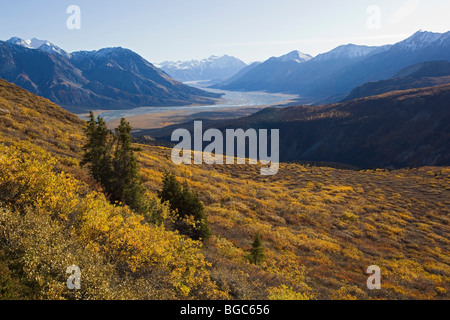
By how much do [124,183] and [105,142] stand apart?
2.93 meters

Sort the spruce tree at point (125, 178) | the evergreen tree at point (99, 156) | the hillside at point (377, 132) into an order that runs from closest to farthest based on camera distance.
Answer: the spruce tree at point (125, 178) < the evergreen tree at point (99, 156) < the hillside at point (377, 132)

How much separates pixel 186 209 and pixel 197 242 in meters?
4.30

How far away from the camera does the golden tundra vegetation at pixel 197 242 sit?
6398 millimetres

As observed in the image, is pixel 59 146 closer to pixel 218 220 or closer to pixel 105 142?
pixel 105 142

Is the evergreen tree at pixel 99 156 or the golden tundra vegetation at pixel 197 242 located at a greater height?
the evergreen tree at pixel 99 156

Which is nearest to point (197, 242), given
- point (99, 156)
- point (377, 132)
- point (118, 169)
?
point (118, 169)

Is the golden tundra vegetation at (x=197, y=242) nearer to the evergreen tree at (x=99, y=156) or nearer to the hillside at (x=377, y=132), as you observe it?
the evergreen tree at (x=99, y=156)

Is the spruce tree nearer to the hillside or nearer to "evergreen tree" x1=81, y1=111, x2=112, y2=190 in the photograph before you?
"evergreen tree" x1=81, y1=111, x2=112, y2=190

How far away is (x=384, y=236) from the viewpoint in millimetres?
21250

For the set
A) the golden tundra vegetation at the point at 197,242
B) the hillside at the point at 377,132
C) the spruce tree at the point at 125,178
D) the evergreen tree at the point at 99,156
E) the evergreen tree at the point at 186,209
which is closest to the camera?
the golden tundra vegetation at the point at 197,242

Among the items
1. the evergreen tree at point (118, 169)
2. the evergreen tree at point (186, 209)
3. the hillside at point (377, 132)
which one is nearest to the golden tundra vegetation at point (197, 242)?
the evergreen tree at point (118, 169)

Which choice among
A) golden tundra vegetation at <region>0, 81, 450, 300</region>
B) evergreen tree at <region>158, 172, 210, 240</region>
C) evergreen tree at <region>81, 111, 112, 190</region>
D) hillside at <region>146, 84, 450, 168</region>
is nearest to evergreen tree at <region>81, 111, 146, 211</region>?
evergreen tree at <region>81, 111, 112, 190</region>

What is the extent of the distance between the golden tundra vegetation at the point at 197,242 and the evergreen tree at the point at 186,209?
999mm
